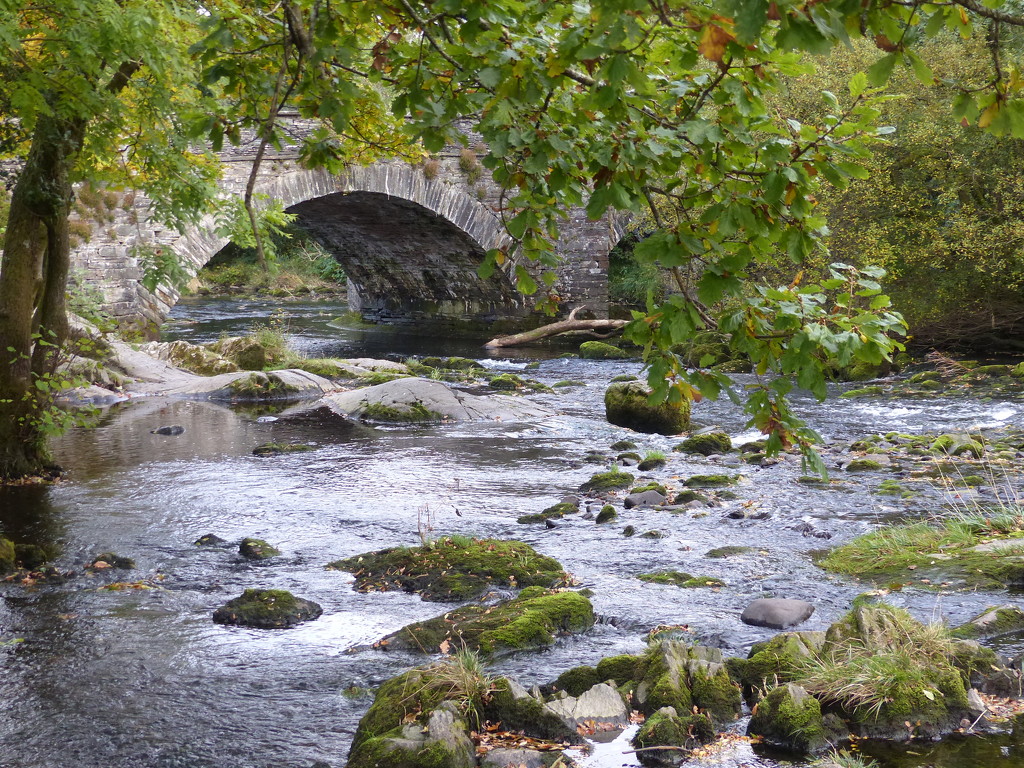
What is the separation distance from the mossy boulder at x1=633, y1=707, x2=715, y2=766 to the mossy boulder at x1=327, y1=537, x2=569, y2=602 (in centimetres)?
225

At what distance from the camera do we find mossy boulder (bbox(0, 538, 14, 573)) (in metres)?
6.81

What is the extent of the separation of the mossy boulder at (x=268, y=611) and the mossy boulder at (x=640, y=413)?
7174 mm

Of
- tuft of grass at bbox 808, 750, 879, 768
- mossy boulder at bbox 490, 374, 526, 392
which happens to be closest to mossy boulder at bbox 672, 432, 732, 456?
mossy boulder at bbox 490, 374, 526, 392

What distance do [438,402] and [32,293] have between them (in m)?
6.56

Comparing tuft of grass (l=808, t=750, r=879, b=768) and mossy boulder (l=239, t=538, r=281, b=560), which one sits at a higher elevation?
mossy boulder (l=239, t=538, r=281, b=560)

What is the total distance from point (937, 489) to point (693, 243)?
6777 millimetres

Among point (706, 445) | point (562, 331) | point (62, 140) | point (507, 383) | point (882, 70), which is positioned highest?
point (62, 140)

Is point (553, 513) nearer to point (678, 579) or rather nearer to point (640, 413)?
point (678, 579)

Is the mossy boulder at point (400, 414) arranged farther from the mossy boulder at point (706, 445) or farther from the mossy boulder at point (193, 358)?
the mossy boulder at point (193, 358)

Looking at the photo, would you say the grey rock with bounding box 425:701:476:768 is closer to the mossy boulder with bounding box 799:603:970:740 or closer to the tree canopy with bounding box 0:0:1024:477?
the mossy boulder with bounding box 799:603:970:740

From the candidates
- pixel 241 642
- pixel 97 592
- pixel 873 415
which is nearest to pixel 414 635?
pixel 241 642

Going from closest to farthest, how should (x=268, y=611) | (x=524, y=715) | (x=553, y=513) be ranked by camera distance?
(x=524, y=715), (x=268, y=611), (x=553, y=513)

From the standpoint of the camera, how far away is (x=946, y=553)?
21.9 ft

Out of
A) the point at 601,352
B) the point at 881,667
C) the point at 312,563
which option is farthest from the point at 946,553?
the point at 601,352
